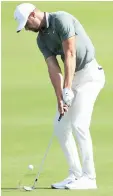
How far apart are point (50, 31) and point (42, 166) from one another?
1674mm

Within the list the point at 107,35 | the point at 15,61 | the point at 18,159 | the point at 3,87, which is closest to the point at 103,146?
the point at 18,159

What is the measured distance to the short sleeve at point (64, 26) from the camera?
7742 millimetres

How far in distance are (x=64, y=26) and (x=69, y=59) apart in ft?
0.97

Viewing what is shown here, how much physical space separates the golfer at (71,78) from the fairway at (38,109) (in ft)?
0.84

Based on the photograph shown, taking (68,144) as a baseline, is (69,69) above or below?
above

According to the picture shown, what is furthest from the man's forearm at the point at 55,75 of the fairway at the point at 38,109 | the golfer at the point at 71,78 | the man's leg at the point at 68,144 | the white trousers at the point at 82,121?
the fairway at the point at 38,109

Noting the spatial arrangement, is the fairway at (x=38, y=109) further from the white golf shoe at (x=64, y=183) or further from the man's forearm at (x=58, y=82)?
the man's forearm at (x=58, y=82)

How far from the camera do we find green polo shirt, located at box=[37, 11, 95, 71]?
25.5 feet

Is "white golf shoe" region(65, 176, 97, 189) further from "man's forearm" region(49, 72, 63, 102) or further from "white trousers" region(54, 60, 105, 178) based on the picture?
"man's forearm" region(49, 72, 63, 102)

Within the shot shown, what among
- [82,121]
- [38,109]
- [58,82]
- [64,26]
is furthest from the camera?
[38,109]

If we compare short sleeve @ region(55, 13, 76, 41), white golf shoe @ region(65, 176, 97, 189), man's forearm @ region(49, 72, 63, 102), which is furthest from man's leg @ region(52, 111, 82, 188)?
short sleeve @ region(55, 13, 76, 41)

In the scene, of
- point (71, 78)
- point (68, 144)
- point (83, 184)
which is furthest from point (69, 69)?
point (83, 184)

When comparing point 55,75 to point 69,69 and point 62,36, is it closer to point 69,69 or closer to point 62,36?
point 69,69

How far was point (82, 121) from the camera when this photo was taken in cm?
794
